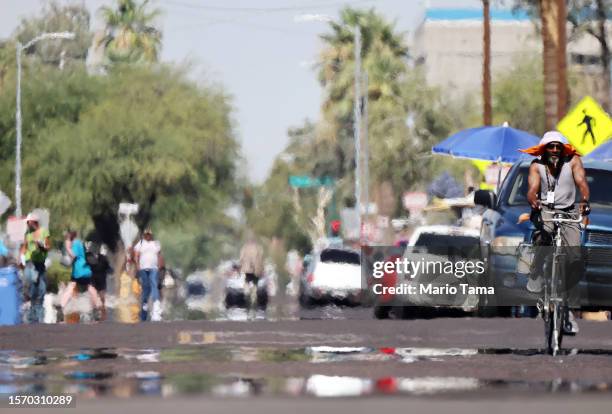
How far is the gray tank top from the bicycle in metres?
0.12

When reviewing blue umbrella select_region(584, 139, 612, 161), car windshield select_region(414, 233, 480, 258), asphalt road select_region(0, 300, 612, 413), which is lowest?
asphalt road select_region(0, 300, 612, 413)

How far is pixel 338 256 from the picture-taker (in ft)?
149

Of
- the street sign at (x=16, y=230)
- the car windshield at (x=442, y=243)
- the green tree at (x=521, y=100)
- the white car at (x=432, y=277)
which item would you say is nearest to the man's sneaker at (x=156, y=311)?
the white car at (x=432, y=277)

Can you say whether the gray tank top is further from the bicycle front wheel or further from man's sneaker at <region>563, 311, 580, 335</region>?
man's sneaker at <region>563, 311, 580, 335</region>

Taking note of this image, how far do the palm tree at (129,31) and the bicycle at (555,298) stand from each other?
78.7 meters

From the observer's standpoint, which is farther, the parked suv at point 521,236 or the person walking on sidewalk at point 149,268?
the person walking on sidewalk at point 149,268

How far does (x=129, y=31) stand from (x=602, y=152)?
65696 millimetres

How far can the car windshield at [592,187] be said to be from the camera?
23031 mm

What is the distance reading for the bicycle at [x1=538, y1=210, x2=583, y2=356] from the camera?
16.5 metres

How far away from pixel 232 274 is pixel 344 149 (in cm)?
2601

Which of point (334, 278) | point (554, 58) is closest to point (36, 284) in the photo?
point (334, 278)

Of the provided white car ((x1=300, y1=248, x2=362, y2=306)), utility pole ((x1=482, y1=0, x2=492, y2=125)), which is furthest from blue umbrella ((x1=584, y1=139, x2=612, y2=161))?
utility pole ((x1=482, y1=0, x2=492, y2=125))

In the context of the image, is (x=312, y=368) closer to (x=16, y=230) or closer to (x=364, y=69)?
(x=16, y=230)

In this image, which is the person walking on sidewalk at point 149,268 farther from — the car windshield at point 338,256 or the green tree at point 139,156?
the green tree at point 139,156
